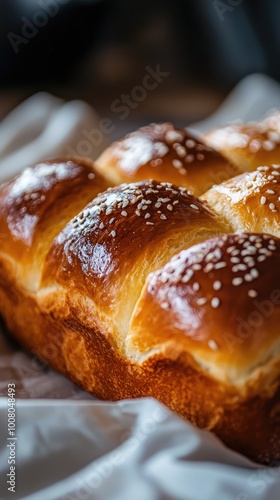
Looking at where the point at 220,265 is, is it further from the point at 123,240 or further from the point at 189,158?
the point at 189,158

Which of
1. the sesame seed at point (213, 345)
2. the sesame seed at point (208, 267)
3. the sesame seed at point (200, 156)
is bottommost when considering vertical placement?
the sesame seed at point (213, 345)

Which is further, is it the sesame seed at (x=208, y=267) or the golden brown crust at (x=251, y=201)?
the golden brown crust at (x=251, y=201)

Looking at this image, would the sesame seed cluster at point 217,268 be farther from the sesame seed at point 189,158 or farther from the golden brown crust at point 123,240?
the sesame seed at point 189,158

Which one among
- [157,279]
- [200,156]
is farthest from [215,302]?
[200,156]

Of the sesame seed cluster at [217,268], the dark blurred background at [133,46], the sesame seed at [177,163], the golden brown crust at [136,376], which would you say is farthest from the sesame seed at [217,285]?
the dark blurred background at [133,46]

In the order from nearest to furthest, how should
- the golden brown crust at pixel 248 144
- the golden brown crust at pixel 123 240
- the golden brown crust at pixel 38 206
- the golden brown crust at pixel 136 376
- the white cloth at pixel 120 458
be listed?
the white cloth at pixel 120 458 < the golden brown crust at pixel 136 376 < the golden brown crust at pixel 123 240 < the golden brown crust at pixel 38 206 < the golden brown crust at pixel 248 144

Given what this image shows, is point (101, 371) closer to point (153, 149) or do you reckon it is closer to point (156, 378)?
point (156, 378)

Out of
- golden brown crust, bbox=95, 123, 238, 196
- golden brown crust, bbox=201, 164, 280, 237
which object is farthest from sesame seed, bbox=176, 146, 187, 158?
golden brown crust, bbox=201, 164, 280, 237

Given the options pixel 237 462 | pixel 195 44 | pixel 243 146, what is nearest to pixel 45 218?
pixel 243 146
